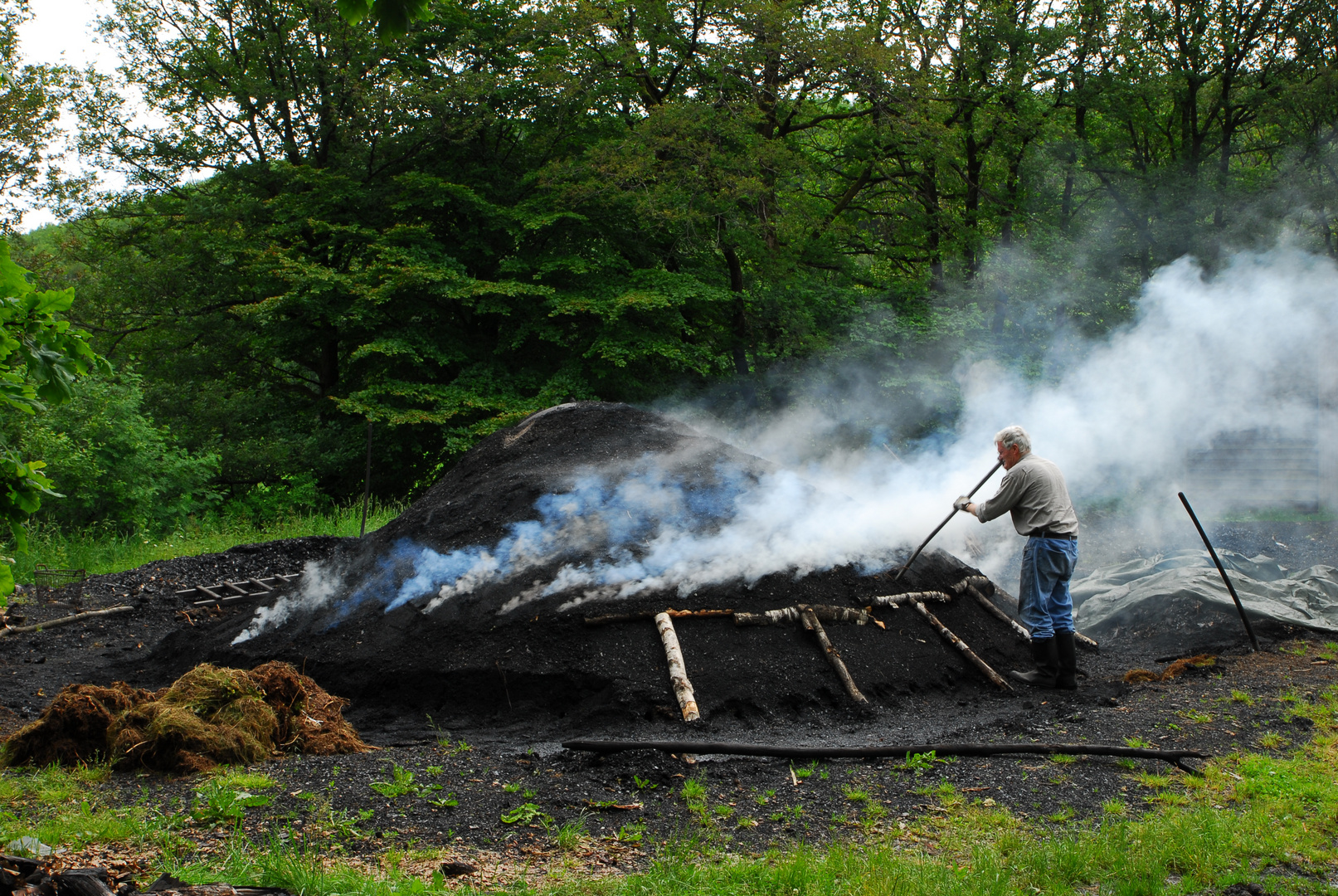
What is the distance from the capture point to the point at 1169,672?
7.10 meters

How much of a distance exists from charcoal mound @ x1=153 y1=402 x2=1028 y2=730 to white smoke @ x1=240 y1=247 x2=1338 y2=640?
0.04 metres

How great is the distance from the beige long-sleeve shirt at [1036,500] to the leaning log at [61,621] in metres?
8.62

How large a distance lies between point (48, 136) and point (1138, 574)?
67.6 feet

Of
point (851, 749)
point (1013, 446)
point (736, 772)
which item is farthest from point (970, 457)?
point (736, 772)

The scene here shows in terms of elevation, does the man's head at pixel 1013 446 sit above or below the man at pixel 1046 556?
above

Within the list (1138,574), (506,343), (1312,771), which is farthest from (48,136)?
(1312,771)

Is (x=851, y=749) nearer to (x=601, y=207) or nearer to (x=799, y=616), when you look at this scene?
(x=799, y=616)

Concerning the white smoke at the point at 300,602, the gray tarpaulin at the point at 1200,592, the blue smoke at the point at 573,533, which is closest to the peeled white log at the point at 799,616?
the blue smoke at the point at 573,533

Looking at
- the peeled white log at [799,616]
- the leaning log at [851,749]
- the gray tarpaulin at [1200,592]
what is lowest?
the gray tarpaulin at [1200,592]

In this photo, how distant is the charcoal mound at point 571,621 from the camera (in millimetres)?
6094

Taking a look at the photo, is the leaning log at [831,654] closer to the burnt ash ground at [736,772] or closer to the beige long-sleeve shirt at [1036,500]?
the burnt ash ground at [736,772]

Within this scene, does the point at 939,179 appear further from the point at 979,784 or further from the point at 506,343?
the point at 979,784

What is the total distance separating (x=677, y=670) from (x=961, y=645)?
2.43m

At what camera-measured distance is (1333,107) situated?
15820 mm
